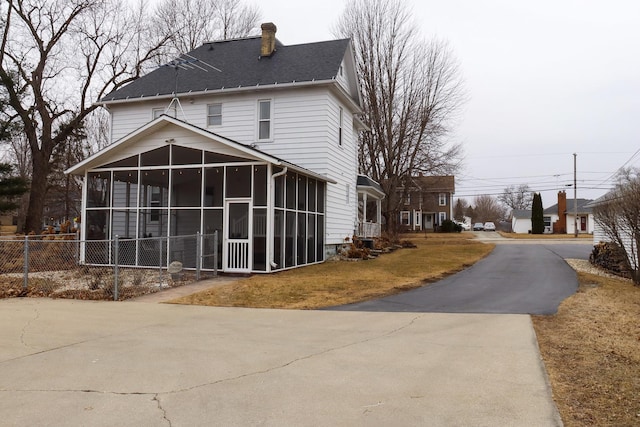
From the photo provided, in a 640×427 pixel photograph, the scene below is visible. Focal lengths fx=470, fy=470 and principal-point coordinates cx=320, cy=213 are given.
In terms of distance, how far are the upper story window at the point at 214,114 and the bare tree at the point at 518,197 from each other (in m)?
86.9

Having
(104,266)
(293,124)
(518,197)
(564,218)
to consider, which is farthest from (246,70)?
(518,197)

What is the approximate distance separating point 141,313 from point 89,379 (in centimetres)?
415

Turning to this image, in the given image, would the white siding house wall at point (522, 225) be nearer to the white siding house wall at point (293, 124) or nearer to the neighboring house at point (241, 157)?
the neighboring house at point (241, 157)

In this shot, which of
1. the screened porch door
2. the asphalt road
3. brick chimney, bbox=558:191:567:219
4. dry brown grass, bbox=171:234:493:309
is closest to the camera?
the asphalt road

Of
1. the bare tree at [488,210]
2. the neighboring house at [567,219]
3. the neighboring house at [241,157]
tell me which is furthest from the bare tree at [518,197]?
the neighboring house at [241,157]

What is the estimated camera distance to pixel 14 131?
27578 mm

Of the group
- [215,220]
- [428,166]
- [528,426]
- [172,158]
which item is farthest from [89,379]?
Result: [428,166]

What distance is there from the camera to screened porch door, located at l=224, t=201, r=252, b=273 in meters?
14.6

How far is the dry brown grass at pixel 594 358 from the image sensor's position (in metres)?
4.11

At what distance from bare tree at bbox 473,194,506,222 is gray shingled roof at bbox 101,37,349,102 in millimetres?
87349

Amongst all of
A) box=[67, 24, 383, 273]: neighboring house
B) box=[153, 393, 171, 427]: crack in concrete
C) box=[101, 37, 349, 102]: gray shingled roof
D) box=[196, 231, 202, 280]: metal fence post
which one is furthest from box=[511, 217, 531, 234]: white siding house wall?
box=[153, 393, 171, 427]: crack in concrete

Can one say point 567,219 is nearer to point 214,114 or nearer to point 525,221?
point 525,221

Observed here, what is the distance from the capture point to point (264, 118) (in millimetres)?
18734

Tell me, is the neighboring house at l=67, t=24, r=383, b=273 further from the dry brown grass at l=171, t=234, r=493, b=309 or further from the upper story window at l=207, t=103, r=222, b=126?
the dry brown grass at l=171, t=234, r=493, b=309
